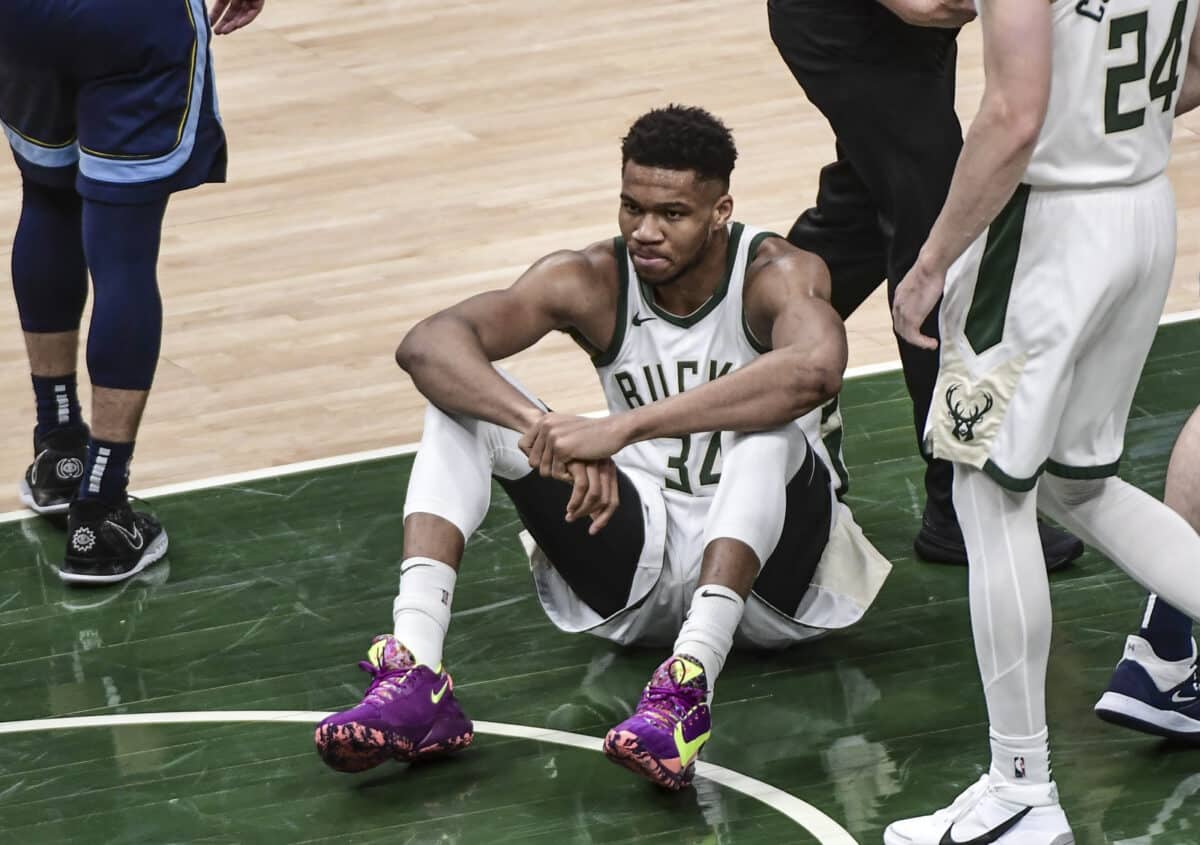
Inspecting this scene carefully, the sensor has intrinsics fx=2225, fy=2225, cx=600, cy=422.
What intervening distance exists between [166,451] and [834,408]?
5.98 ft

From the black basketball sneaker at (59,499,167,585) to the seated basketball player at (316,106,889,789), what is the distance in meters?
1.01

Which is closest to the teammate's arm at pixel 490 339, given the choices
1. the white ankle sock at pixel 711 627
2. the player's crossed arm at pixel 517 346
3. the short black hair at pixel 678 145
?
the player's crossed arm at pixel 517 346

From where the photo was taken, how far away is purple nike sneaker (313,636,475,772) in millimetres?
3539

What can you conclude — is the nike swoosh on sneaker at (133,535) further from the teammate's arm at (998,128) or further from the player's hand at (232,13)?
the teammate's arm at (998,128)

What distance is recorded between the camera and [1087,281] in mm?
3080

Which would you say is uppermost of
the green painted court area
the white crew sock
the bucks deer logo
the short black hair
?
the bucks deer logo

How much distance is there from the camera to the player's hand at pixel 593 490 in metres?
3.70

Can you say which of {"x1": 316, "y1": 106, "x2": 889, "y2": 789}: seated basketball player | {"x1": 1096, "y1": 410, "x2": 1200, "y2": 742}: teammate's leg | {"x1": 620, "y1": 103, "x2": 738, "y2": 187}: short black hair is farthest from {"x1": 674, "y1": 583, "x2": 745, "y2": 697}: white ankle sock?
{"x1": 620, "y1": 103, "x2": 738, "y2": 187}: short black hair

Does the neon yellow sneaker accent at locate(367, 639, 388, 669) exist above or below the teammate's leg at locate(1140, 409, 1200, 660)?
below

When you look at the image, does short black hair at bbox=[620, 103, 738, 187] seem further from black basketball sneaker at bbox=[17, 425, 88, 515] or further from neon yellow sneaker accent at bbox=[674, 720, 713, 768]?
black basketball sneaker at bbox=[17, 425, 88, 515]

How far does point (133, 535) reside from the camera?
15.3ft

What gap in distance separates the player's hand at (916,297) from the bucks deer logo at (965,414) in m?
0.09

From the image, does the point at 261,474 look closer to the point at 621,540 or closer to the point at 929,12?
the point at 621,540

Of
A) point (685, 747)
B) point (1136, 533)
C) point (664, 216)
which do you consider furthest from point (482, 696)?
point (1136, 533)
